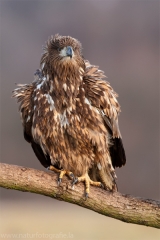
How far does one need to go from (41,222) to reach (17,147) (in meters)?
1.74

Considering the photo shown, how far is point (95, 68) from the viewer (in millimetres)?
4328

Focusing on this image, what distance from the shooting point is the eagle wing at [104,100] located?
4133 millimetres

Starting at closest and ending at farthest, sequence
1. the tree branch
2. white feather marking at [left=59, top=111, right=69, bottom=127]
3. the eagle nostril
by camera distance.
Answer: the tree branch, the eagle nostril, white feather marking at [left=59, top=111, right=69, bottom=127]

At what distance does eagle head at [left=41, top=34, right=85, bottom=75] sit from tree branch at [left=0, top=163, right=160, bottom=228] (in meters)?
0.90

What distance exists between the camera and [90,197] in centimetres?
386

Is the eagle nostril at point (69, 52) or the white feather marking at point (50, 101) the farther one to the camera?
the white feather marking at point (50, 101)

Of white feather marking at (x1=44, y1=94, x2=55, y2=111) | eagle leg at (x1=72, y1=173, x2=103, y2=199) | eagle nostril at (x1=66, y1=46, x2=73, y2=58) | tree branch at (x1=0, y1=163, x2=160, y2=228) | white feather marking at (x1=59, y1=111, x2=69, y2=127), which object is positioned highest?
eagle nostril at (x1=66, y1=46, x2=73, y2=58)

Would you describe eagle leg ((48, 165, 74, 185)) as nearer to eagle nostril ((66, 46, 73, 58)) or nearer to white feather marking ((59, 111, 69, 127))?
white feather marking ((59, 111, 69, 127))

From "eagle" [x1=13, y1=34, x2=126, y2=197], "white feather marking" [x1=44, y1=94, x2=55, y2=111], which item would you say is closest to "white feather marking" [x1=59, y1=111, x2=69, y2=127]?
"eagle" [x1=13, y1=34, x2=126, y2=197]

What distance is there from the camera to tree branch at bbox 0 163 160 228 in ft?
12.2

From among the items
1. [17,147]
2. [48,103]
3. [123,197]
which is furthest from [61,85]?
[17,147]

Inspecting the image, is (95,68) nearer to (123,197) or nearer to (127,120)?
(123,197)

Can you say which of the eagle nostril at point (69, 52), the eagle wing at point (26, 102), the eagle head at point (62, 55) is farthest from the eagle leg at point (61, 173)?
the eagle nostril at point (69, 52)

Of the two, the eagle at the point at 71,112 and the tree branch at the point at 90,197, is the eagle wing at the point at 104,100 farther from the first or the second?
the tree branch at the point at 90,197
